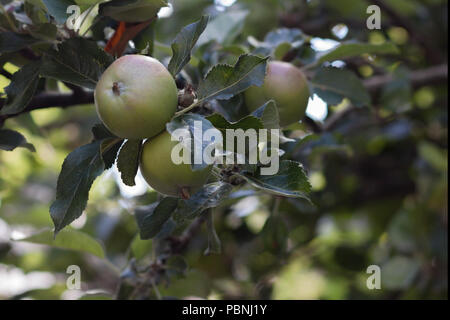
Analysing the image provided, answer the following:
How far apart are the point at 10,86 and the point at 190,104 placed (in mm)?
314

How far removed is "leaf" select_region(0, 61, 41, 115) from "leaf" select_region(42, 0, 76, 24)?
0.32 feet

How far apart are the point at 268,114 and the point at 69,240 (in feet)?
2.04

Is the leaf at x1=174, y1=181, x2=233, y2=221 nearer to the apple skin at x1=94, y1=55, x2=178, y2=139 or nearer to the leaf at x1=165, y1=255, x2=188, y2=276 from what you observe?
the apple skin at x1=94, y1=55, x2=178, y2=139

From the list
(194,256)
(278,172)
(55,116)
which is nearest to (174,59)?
(278,172)

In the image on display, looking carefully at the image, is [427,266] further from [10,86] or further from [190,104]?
[10,86]

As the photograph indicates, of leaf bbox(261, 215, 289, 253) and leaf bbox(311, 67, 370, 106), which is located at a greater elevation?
leaf bbox(311, 67, 370, 106)

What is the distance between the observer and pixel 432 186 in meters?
1.84

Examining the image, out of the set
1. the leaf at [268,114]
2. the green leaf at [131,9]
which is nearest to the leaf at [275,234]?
the leaf at [268,114]

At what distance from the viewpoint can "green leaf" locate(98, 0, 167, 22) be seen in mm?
852

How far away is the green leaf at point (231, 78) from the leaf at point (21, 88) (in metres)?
0.29

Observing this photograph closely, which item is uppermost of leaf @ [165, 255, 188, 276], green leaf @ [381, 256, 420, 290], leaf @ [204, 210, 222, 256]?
leaf @ [204, 210, 222, 256]

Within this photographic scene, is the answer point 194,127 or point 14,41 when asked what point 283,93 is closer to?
point 194,127

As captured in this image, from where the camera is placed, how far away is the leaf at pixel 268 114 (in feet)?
2.57

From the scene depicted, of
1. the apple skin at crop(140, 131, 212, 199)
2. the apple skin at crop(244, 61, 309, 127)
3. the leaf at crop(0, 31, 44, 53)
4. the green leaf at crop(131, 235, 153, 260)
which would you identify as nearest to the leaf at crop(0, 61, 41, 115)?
the leaf at crop(0, 31, 44, 53)
